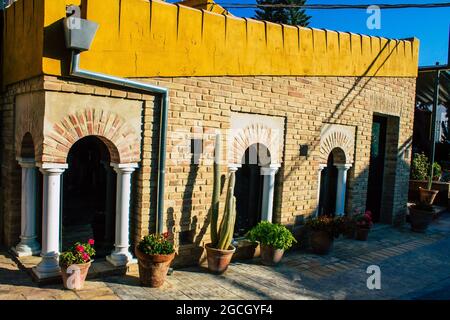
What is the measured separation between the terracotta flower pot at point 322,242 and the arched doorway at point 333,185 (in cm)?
145

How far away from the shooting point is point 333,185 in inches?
392

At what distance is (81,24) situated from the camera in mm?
5012

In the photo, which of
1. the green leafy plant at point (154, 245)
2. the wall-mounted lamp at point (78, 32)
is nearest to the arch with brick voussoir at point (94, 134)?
the wall-mounted lamp at point (78, 32)

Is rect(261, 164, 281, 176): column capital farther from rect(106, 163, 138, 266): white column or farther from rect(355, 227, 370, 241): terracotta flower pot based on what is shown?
rect(355, 227, 370, 241): terracotta flower pot

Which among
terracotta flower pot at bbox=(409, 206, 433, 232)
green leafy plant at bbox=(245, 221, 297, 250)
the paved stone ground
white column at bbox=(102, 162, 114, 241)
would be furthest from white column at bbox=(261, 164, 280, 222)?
terracotta flower pot at bbox=(409, 206, 433, 232)

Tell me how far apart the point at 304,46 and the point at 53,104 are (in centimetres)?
488

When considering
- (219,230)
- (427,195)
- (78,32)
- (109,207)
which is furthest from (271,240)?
(427,195)

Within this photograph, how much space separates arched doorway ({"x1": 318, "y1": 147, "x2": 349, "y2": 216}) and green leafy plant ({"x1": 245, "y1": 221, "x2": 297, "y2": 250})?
8.83 ft

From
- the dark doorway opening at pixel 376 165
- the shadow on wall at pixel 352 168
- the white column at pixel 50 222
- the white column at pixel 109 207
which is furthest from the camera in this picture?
the dark doorway opening at pixel 376 165

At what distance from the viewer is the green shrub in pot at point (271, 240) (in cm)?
718

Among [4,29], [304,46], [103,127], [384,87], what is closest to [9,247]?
[103,127]

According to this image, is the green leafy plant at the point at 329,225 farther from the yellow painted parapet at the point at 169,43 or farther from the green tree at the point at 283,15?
the green tree at the point at 283,15

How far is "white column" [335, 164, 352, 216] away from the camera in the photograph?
31.2 feet
